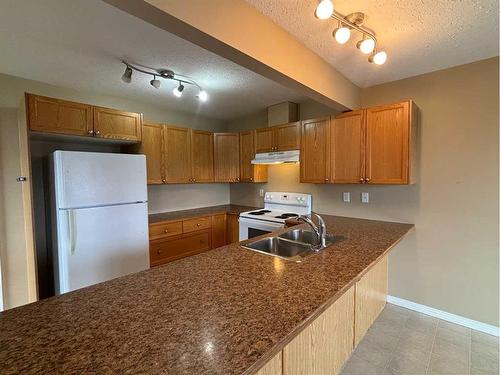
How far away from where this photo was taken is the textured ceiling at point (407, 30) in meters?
1.40

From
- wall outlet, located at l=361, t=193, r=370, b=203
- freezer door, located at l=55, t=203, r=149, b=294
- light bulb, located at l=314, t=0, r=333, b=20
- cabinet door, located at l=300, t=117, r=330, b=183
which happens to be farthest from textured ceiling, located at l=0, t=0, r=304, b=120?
wall outlet, located at l=361, t=193, r=370, b=203

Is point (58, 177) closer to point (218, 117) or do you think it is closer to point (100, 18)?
point (100, 18)

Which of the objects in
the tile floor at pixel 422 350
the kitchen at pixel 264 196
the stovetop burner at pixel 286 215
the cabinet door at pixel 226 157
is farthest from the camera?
the cabinet door at pixel 226 157

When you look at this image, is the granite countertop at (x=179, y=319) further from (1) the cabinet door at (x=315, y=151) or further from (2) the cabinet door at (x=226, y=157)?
(2) the cabinet door at (x=226, y=157)

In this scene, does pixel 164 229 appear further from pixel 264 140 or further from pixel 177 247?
pixel 264 140

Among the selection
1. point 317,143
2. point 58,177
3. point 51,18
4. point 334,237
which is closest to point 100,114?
point 58,177

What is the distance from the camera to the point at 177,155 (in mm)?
3398

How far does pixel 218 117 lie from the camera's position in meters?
4.15

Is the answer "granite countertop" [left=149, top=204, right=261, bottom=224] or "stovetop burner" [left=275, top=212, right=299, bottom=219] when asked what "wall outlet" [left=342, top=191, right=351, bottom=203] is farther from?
"granite countertop" [left=149, top=204, right=261, bottom=224]

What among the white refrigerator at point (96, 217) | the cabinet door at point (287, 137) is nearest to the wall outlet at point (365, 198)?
the cabinet door at point (287, 137)

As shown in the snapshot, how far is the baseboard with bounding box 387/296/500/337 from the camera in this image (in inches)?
84.6

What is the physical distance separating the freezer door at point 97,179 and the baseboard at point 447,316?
3.07 metres

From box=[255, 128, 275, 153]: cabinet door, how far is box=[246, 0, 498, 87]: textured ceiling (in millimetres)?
1301

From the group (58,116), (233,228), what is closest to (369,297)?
(233,228)
